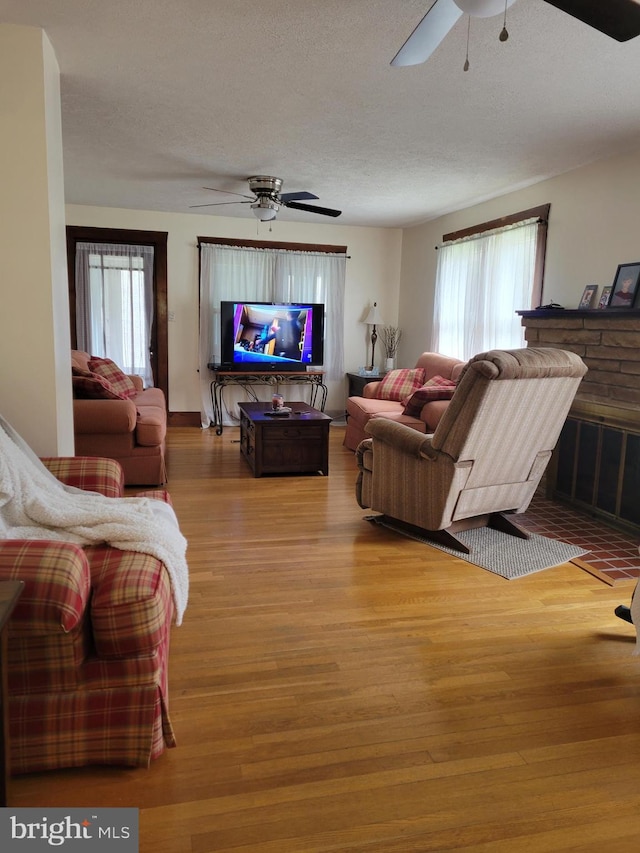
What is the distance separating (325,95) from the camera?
3469 millimetres

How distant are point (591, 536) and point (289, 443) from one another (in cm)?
242

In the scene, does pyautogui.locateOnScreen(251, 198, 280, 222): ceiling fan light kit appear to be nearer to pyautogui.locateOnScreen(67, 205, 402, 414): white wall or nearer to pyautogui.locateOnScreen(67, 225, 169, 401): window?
pyautogui.locateOnScreen(67, 205, 402, 414): white wall

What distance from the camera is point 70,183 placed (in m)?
5.82

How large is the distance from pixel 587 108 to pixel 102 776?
394cm

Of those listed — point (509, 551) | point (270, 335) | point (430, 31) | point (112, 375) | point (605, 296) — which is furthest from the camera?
point (270, 335)

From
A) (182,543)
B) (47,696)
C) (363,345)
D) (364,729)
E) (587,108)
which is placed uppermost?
(587,108)

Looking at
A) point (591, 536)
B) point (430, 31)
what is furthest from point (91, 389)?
point (591, 536)

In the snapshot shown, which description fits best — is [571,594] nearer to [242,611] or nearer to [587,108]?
[242,611]

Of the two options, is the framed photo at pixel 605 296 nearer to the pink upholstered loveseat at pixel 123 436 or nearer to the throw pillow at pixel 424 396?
the throw pillow at pixel 424 396

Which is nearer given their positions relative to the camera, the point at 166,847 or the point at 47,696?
the point at 166,847

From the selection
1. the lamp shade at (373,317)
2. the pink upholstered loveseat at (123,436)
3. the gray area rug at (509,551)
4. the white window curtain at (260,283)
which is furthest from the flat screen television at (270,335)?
the gray area rug at (509,551)

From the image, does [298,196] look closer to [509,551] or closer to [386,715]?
[509,551]

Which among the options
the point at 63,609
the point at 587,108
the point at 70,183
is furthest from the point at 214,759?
the point at 70,183

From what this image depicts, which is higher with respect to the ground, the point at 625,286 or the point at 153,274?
the point at 153,274
